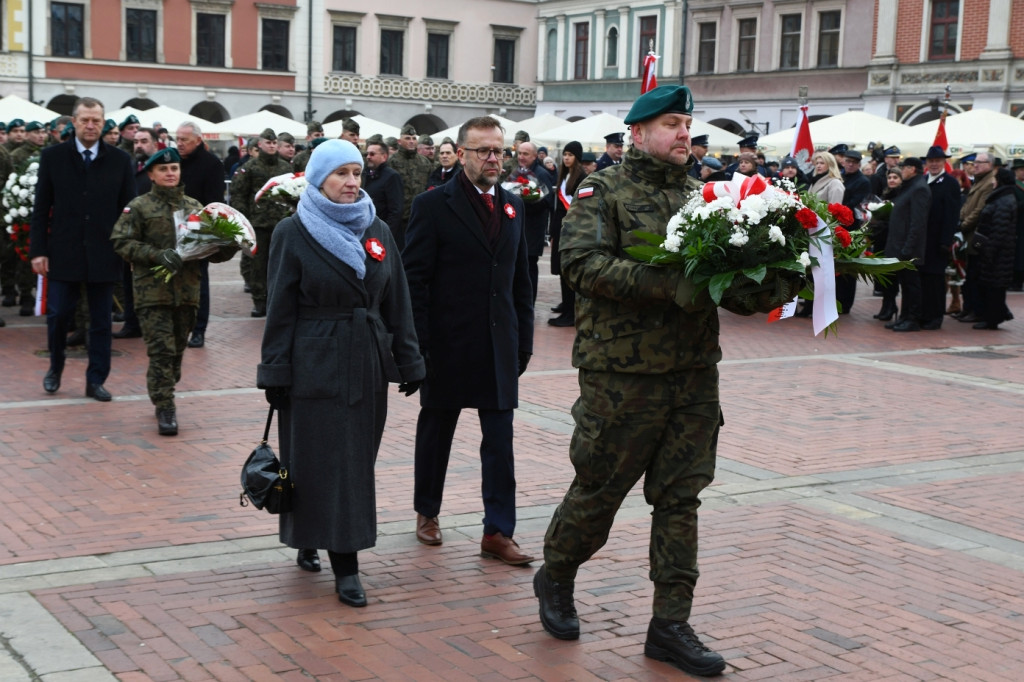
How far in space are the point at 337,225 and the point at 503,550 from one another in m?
1.68

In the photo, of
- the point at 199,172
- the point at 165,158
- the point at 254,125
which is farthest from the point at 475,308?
the point at 254,125

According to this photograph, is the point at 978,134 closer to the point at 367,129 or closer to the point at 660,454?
the point at 367,129

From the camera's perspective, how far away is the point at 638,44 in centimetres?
4894

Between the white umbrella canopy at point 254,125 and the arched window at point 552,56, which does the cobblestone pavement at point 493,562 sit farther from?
the arched window at point 552,56

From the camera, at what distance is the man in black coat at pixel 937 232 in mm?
15172

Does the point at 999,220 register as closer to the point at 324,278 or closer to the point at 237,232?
the point at 237,232

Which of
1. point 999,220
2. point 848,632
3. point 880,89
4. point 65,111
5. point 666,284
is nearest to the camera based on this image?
point 666,284

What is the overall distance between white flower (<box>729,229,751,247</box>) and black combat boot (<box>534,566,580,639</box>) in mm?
1552

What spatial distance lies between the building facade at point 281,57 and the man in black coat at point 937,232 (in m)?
35.9

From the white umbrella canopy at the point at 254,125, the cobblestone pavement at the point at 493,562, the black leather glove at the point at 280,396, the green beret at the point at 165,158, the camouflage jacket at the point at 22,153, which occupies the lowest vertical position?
the cobblestone pavement at the point at 493,562

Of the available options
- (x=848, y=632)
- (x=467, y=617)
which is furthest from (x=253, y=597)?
(x=848, y=632)

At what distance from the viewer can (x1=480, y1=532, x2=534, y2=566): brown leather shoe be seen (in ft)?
19.2

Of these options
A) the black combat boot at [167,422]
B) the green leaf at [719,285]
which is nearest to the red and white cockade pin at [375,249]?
the green leaf at [719,285]

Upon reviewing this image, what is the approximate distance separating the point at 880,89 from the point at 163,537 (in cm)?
3736
